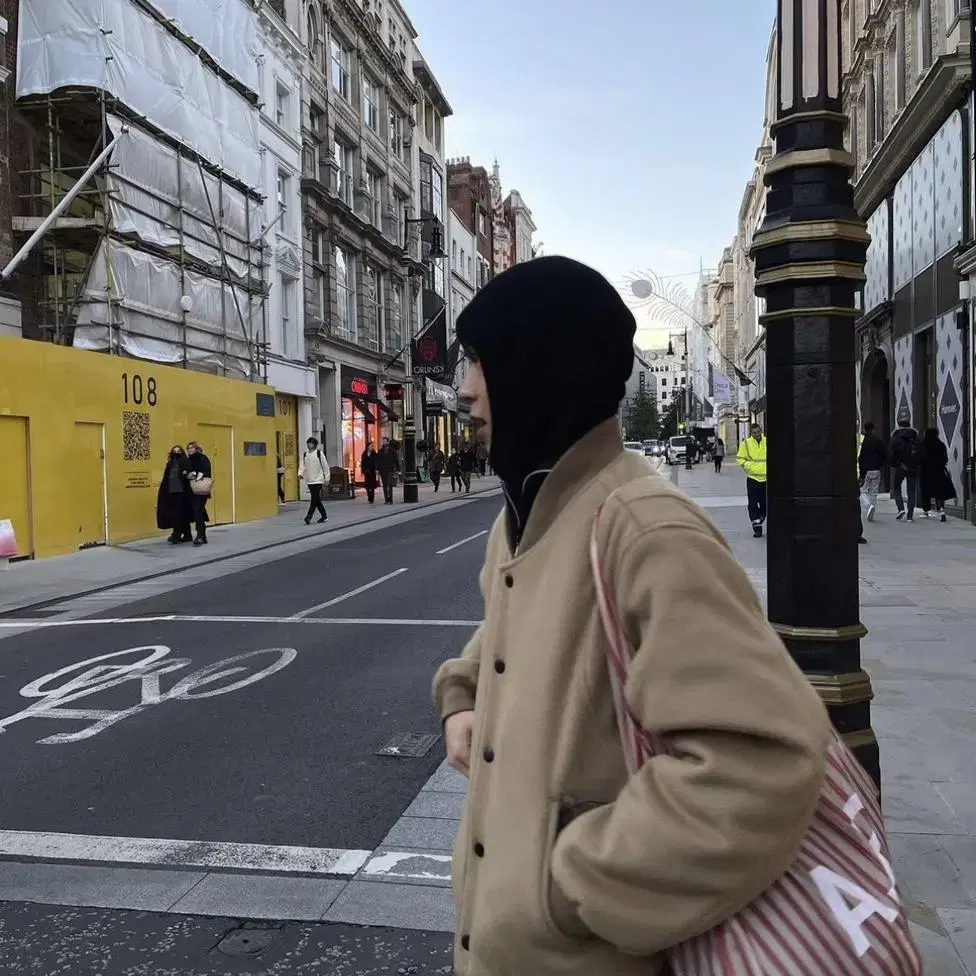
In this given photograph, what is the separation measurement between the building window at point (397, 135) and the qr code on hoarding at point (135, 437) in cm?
2660

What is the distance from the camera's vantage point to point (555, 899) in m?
1.30

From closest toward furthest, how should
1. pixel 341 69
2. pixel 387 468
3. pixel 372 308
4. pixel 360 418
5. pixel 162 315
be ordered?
pixel 162 315, pixel 387 468, pixel 341 69, pixel 360 418, pixel 372 308

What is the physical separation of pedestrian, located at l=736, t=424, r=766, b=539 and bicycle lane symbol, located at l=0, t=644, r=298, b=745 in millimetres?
8275

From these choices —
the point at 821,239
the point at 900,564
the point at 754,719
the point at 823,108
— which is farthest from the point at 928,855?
the point at 900,564

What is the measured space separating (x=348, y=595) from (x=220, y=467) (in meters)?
11.0

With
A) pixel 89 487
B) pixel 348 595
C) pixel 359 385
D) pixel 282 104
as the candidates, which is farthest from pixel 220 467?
pixel 359 385

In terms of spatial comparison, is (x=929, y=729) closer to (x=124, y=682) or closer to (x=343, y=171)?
(x=124, y=682)

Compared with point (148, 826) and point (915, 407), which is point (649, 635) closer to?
point (148, 826)

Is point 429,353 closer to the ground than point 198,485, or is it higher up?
higher up

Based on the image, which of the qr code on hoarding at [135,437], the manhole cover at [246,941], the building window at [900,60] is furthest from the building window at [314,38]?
the manhole cover at [246,941]

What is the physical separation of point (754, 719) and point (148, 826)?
3.80 meters

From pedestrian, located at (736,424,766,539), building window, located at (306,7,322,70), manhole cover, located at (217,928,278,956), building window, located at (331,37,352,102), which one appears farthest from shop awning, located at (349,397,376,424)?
manhole cover, located at (217,928,278,956)

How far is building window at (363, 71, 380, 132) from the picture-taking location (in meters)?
37.8

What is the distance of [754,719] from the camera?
3.92 feet
